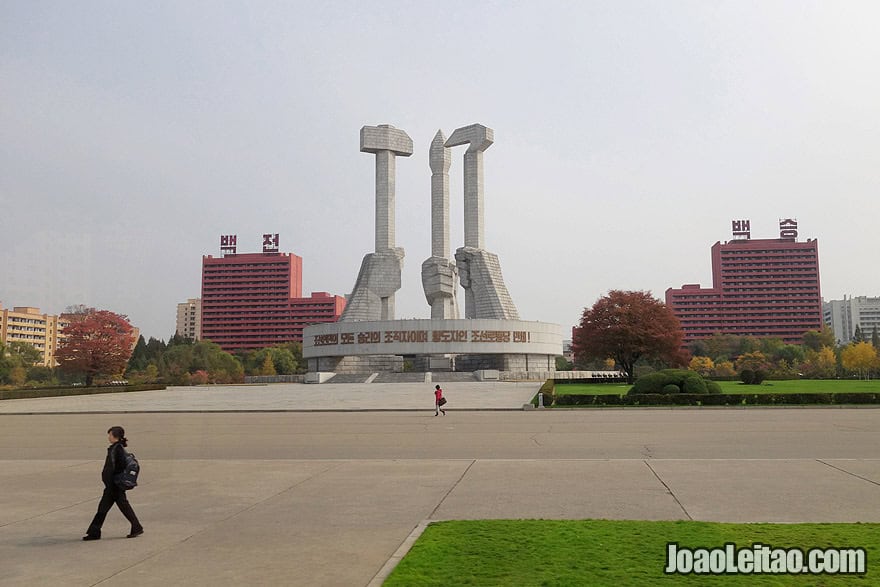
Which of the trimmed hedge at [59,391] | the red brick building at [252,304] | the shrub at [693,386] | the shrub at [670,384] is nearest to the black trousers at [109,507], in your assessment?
the shrub at [670,384]

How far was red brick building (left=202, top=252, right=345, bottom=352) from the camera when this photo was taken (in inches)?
6865

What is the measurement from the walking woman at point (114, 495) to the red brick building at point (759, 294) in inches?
6486

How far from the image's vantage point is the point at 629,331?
58.5 metres

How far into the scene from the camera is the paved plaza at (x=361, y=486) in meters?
7.29

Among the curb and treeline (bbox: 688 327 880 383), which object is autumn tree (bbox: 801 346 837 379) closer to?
treeline (bbox: 688 327 880 383)

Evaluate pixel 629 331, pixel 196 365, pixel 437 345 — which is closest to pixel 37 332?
pixel 196 365

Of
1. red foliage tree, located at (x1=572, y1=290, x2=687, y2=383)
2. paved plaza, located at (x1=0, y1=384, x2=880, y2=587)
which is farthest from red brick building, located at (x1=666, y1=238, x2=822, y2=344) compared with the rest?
paved plaza, located at (x1=0, y1=384, x2=880, y2=587)

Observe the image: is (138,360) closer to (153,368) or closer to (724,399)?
(153,368)

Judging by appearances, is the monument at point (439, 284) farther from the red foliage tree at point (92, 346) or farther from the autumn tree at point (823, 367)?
the autumn tree at point (823, 367)

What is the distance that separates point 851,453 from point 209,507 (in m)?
13.2

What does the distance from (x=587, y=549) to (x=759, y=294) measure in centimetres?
17412

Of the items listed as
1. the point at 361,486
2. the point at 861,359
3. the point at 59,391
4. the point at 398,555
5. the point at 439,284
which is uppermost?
the point at 439,284

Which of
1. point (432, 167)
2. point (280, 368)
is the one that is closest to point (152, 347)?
point (280, 368)

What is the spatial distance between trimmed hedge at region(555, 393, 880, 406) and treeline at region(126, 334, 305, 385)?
5353cm
